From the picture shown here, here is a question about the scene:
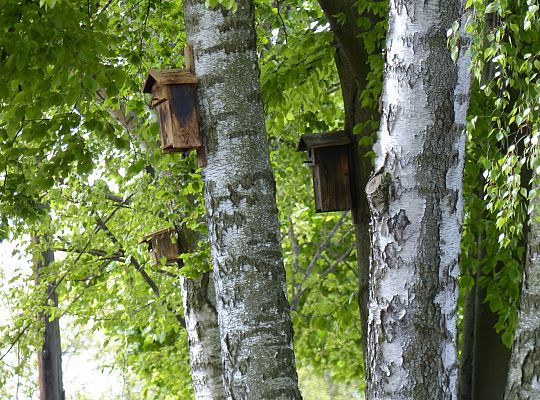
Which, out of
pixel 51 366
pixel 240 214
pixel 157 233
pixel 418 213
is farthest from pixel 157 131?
pixel 51 366

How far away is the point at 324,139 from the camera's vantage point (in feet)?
14.5

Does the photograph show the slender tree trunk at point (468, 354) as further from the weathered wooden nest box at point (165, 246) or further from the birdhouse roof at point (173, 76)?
the birdhouse roof at point (173, 76)

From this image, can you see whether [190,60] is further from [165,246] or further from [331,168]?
[165,246]

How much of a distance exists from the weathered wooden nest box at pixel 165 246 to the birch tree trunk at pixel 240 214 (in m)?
2.10

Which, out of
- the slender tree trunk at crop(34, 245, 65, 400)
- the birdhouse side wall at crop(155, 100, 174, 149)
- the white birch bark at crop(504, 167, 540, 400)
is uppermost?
the birdhouse side wall at crop(155, 100, 174, 149)

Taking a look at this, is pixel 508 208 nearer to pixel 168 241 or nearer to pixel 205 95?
pixel 205 95

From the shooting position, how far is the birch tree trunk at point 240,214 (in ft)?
10.4

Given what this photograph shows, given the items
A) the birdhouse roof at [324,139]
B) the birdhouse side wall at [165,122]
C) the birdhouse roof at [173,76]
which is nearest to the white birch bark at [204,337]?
the birdhouse roof at [324,139]

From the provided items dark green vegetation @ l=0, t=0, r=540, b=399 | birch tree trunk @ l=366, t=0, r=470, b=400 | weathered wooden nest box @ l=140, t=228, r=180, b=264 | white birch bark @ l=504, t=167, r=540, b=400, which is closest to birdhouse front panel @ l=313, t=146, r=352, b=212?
dark green vegetation @ l=0, t=0, r=540, b=399

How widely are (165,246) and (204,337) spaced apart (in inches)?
26.5

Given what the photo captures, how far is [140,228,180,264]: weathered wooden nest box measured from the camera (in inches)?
213

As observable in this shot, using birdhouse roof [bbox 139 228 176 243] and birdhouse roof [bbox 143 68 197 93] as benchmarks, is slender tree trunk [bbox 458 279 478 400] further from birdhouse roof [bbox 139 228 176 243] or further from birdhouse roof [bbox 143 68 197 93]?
birdhouse roof [bbox 143 68 197 93]

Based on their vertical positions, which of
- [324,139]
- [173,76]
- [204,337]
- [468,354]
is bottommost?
[468,354]

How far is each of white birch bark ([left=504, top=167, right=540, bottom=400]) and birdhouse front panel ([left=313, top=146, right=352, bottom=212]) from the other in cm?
110
